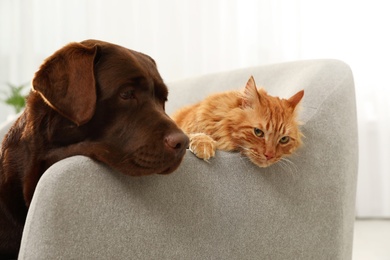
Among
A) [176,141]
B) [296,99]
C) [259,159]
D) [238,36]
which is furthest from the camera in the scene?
[238,36]

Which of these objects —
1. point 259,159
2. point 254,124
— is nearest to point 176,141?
point 259,159

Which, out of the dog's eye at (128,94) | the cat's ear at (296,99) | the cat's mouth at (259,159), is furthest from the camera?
the cat's ear at (296,99)

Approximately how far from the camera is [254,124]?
1809mm

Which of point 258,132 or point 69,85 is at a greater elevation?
point 69,85

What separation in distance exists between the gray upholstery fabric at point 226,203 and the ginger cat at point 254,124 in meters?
0.06

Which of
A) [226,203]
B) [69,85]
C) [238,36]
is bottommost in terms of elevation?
[226,203]

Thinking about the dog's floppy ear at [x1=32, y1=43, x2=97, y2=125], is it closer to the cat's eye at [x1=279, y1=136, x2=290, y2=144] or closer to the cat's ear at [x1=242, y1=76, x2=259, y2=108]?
the cat's ear at [x1=242, y1=76, x2=259, y2=108]

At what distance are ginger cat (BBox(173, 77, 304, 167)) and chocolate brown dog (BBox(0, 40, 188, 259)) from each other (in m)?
0.38

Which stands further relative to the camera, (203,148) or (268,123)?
(268,123)

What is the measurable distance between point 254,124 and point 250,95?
101mm

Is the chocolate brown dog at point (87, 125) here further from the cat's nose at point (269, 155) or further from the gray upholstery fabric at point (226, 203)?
the cat's nose at point (269, 155)

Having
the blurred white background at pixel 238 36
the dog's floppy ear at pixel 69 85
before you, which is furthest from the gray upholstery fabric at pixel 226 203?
the blurred white background at pixel 238 36

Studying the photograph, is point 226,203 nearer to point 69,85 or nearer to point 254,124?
point 254,124

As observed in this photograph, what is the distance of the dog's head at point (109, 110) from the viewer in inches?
51.0
